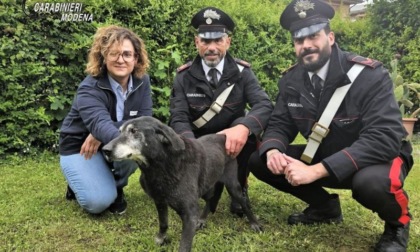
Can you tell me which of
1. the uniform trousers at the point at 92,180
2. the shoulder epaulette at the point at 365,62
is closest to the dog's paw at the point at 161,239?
the uniform trousers at the point at 92,180

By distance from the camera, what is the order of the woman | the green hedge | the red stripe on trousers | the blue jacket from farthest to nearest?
the green hedge < the woman < the blue jacket < the red stripe on trousers

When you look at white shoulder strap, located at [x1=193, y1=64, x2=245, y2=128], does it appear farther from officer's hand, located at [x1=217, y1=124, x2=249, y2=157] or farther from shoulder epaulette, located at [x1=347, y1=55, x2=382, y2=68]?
shoulder epaulette, located at [x1=347, y1=55, x2=382, y2=68]

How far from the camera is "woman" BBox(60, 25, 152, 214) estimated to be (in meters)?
3.75

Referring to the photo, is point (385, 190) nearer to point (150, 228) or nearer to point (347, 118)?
point (347, 118)

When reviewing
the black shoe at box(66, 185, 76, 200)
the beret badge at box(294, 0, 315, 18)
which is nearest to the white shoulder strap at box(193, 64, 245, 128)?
the beret badge at box(294, 0, 315, 18)

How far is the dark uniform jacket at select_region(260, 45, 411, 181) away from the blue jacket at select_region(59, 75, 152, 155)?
55.1 inches

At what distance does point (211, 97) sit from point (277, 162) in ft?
3.92

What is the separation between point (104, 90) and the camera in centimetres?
377

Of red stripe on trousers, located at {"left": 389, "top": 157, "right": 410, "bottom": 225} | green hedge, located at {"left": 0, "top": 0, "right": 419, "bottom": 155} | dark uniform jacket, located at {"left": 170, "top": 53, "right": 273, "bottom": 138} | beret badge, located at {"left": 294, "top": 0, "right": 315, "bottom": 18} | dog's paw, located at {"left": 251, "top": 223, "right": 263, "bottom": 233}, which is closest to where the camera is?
red stripe on trousers, located at {"left": 389, "top": 157, "right": 410, "bottom": 225}

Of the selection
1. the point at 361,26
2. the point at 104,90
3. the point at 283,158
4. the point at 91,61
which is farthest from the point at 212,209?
the point at 361,26

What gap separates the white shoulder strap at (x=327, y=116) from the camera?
3.14 m

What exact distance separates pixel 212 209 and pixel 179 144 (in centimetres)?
132

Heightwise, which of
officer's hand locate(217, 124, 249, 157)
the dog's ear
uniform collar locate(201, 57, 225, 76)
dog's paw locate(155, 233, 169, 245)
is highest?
uniform collar locate(201, 57, 225, 76)

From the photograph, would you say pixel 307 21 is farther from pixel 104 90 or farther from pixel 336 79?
pixel 104 90
